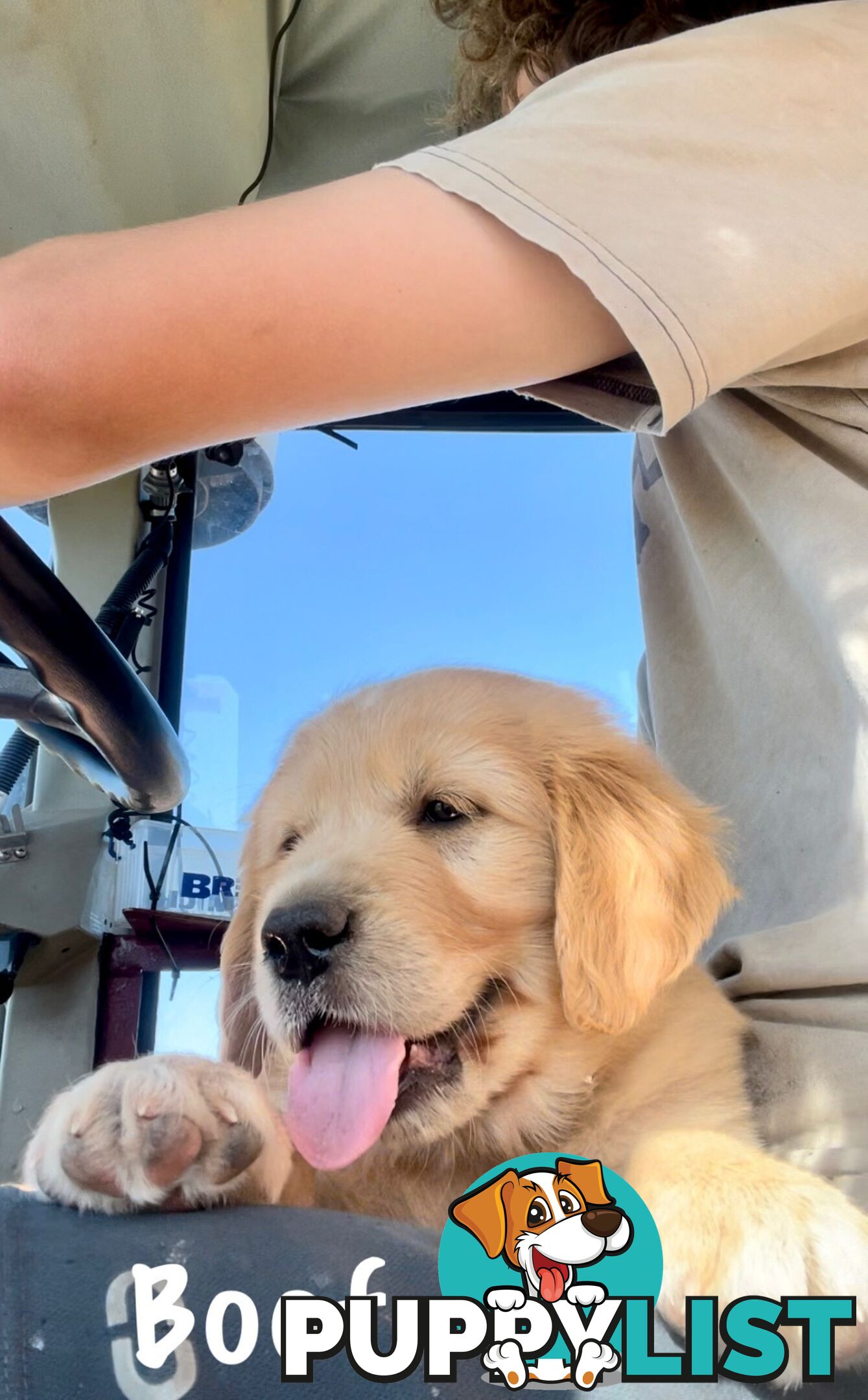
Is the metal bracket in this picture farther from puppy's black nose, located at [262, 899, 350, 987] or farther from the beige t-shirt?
the beige t-shirt

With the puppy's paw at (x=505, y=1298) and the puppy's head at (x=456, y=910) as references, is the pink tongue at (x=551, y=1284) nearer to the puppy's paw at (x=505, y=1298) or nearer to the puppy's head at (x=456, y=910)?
the puppy's paw at (x=505, y=1298)

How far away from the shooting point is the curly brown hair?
1098mm

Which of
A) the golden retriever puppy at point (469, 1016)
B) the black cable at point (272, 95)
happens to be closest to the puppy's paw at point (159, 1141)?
the golden retriever puppy at point (469, 1016)

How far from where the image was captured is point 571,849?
100cm

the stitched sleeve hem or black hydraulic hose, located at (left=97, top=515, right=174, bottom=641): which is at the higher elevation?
black hydraulic hose, located at (left=97, top=515, right=174, bottom=641)

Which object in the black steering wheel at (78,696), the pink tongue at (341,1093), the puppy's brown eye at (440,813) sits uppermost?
the black steering wheel at (78,696)

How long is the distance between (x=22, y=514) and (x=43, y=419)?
183 cm

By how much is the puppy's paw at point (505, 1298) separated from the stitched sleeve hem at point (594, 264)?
0.57m

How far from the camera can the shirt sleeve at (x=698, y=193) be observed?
0.72 m

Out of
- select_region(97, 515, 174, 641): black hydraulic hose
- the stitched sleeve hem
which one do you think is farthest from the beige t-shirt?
select_region(97, 515, 174, 641): black hydraulic hose

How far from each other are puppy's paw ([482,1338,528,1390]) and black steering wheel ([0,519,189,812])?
2.01 feet

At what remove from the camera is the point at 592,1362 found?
462 millimetres

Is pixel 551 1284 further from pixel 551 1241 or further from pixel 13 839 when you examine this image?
pixel 13 839

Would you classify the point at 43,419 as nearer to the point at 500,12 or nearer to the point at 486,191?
the point at 486,191
